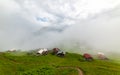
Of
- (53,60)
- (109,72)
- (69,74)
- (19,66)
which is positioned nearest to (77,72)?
(69,74)

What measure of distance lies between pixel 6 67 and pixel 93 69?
5278 cm

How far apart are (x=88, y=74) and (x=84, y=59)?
7027cm

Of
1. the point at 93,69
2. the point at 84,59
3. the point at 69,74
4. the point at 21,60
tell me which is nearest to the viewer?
the point at 69,74

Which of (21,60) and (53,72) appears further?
(21,60)

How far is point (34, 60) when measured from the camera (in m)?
177

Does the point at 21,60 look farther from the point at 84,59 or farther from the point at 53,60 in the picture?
the point at 84,59

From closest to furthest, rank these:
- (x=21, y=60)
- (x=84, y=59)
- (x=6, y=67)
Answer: (x=6, y=67)
(x=21, y=60)
(x=84, y=59)

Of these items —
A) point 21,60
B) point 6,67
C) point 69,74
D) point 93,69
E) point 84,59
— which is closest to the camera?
point 69,74

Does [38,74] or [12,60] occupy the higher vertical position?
[12,60]

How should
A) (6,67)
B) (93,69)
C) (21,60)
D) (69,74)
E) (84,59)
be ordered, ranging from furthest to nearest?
(84,59) < (21,60) < (6,67) < (93,69) < (69,74)

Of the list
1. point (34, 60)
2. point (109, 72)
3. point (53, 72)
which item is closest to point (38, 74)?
point (53, 72)

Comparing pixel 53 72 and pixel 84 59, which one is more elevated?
pixel 84 59

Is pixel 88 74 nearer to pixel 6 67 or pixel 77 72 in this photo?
pixel 77 72

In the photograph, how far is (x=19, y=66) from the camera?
5886 inches
